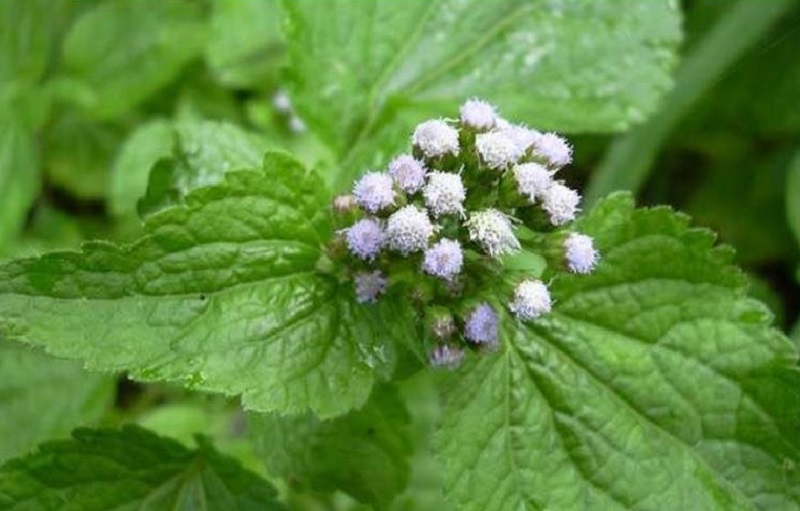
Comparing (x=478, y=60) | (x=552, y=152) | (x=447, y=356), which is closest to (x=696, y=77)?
(x=478, y=60)

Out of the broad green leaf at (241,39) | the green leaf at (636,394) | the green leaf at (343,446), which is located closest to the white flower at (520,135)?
the green leaf at (636,394)

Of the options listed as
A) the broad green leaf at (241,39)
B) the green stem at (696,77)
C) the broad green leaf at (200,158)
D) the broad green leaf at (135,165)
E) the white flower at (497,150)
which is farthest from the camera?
the broad green leaf at (241,39)

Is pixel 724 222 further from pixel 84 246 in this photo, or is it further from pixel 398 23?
pixel 84 246

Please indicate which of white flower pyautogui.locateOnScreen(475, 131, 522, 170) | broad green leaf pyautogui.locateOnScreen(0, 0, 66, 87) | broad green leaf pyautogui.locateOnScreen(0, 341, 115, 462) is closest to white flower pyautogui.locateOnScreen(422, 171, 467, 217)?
white flower pyautogui.locateOnScreen(475, 131, 522, 170)

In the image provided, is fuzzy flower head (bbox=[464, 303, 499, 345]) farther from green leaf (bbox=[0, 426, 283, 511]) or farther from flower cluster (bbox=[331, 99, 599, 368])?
green leaf (bbox=[0, 426, 283, 511])

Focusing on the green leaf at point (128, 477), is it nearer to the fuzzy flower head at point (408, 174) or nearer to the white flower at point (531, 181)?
the fuzzy flower head at point (408, 174)

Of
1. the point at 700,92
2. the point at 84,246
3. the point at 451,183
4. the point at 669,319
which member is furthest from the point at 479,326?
the point at 700,92
